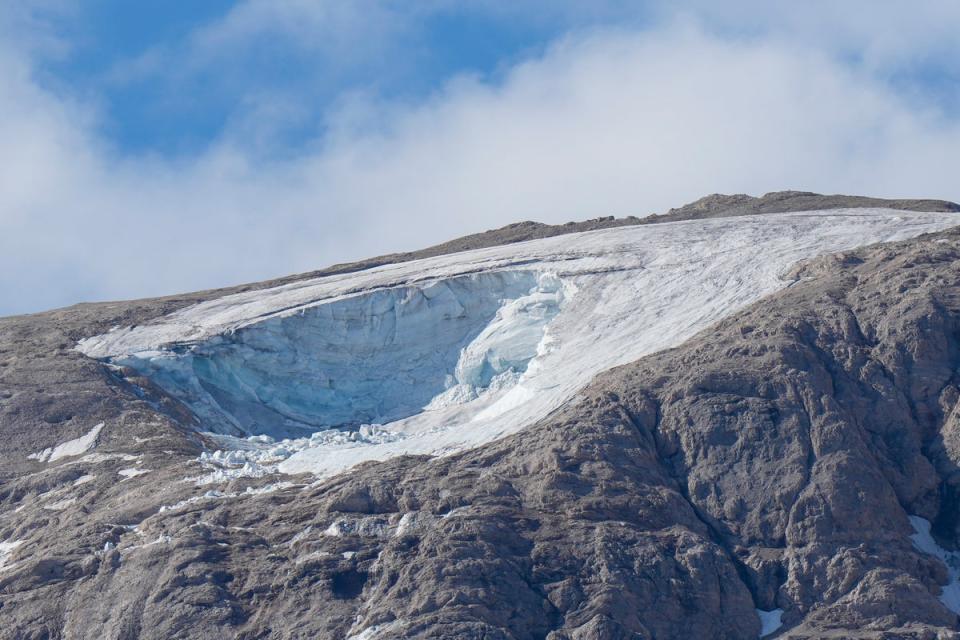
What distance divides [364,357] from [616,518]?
60.6 ft

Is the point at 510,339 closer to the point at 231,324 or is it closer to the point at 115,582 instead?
the point at 231,324

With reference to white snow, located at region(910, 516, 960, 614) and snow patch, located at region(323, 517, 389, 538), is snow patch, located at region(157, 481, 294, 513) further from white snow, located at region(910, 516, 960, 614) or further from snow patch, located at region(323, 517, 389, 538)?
white snow, located at region(910, 516, 960, 614)

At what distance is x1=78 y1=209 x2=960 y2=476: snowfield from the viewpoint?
177 ft

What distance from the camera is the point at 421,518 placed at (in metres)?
41.7

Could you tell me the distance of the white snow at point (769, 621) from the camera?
3972 cm

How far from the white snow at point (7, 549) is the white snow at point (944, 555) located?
2143 centimetres

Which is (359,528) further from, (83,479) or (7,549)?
(83,479)

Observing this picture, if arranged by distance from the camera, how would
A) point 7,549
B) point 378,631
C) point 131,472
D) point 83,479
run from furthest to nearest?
point 83,479, point 131,472, point 7,549, point 378,631

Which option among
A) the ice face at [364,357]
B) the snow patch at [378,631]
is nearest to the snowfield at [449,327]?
the ice face at [364,357]

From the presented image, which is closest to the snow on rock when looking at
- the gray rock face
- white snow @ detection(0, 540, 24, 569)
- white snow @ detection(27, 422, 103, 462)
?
the gray rock face

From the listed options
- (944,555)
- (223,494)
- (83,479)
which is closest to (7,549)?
(83,479)

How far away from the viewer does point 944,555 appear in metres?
42.2

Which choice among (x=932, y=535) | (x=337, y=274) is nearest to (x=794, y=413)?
(x=932, y=535)

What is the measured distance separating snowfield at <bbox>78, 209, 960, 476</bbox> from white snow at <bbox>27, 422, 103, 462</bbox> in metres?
3.74
